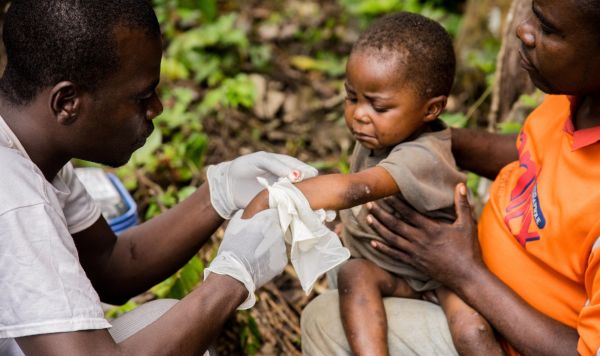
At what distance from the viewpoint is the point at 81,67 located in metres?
1.73

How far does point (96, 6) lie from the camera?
68.9 inches

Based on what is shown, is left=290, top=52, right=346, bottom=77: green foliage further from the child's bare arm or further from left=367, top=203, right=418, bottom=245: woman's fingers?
the child's bare arm

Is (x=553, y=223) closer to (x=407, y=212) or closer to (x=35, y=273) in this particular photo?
(x=407, y=212)

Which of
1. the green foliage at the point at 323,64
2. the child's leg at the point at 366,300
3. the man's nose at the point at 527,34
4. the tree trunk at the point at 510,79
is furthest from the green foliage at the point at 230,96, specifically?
the man's nose at the point at 527,34

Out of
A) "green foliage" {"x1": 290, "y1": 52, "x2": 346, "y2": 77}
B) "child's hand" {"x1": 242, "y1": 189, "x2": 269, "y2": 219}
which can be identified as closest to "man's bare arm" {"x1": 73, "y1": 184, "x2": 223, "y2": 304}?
"child's hand" {"x1": 242, "y1": 189, "x2": 269, "y2": 219}

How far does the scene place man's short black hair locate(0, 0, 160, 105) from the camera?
1.72 metres

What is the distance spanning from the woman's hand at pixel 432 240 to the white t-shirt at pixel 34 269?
0.95m

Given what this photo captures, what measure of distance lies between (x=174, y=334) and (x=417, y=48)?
1146mm

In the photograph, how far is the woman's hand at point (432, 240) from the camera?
2.13 m

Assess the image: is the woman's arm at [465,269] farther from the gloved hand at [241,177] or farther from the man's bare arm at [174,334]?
the man's bare arm at [174,334]

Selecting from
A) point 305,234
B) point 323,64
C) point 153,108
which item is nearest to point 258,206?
point 305,234

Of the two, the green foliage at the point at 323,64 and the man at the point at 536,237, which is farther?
the green foliage at the point at 323,64

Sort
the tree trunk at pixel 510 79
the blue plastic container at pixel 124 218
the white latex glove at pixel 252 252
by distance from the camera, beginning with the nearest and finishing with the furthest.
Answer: the white latex glove at pixel 252 252 < the blue plastic container at pixel 124 218 < the tree trunk at pixel 510 79

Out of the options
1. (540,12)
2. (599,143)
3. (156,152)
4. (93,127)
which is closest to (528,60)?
(540,12)
